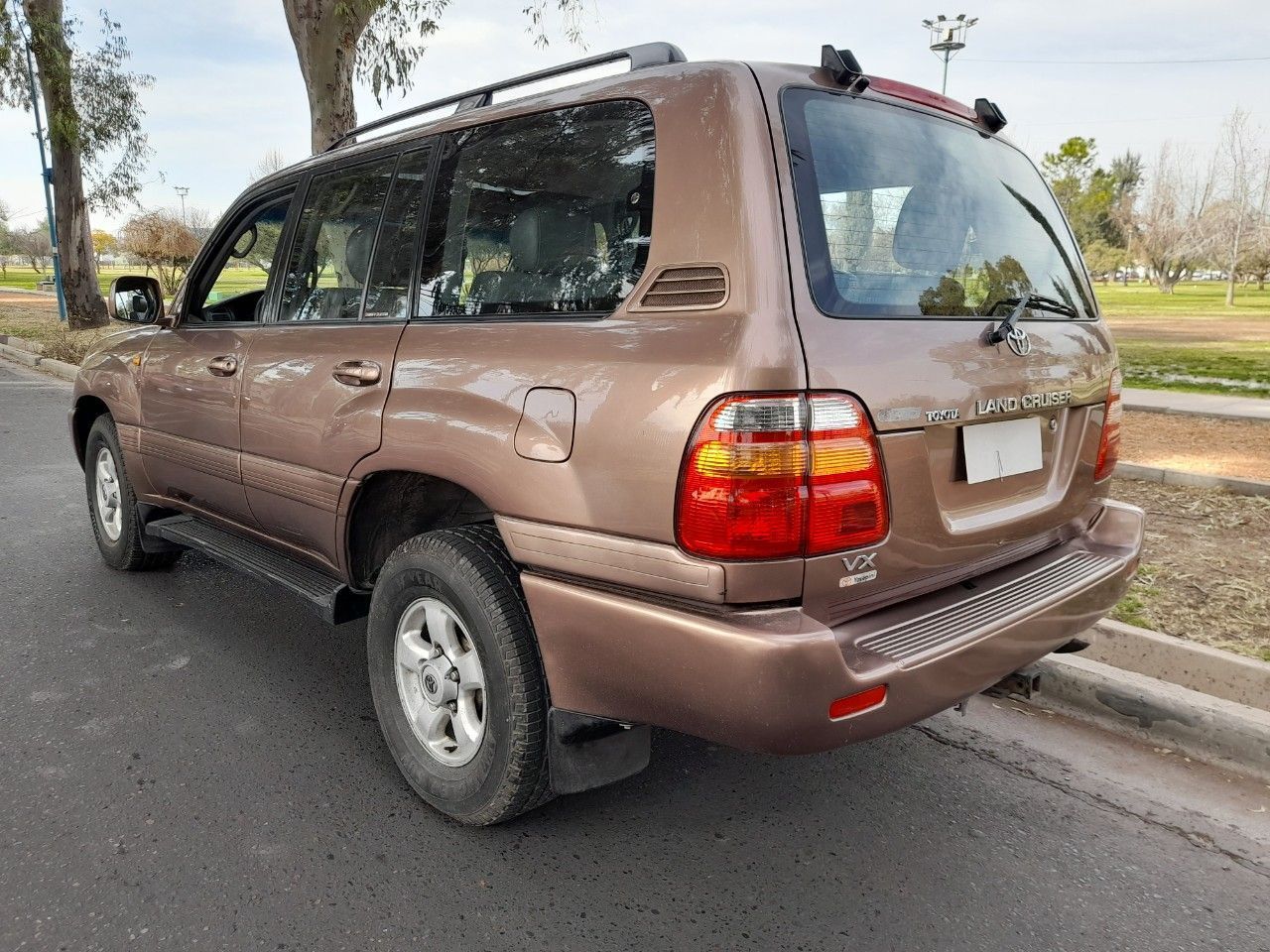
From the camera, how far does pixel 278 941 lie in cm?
218

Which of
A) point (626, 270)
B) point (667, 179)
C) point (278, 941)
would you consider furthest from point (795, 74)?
point (278, 941)

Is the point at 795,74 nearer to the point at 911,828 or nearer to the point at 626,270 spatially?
the point at 626,270

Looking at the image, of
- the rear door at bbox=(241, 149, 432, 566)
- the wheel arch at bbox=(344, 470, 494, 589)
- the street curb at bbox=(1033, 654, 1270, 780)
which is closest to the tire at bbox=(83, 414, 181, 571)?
the rear door at bbox=(241, 149, 432, 566)

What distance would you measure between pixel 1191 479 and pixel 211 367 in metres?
5.69

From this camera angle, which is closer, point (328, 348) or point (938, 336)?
point (938, 336)

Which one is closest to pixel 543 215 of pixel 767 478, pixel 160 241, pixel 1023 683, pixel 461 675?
pixel 767 478

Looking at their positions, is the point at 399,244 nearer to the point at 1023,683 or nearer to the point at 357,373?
the point at 357,373

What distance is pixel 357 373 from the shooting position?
2.88 metres

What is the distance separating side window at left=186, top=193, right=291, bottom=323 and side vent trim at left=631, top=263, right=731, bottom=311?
2.09 m

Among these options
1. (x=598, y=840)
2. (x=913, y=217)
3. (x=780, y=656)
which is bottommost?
(x=598, y=840)

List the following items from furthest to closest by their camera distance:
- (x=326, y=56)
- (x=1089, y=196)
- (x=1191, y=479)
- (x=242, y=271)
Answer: (x=1089, y=196) < (x=326, y=56) < (x=1191, y=479) < (x=242, y=271)

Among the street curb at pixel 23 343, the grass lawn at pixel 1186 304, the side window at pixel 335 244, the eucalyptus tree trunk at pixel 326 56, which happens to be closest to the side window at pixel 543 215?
the side window at pixel 335 244

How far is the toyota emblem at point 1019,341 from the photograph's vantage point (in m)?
2.46

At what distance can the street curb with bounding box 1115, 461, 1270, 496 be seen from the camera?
573 centimetres
